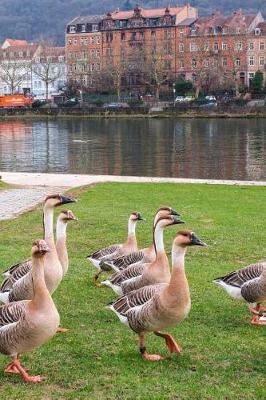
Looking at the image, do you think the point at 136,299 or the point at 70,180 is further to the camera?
the point at 70,180

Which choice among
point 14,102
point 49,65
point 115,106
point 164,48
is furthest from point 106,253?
point 49,65

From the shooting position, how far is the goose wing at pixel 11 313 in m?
6.11

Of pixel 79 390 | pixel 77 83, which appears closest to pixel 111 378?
pixel 79 390

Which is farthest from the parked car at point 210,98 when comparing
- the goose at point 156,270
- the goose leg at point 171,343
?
the goose leg at point 171,343

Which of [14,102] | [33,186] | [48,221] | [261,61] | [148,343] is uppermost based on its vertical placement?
[261,61]

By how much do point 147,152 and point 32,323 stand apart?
Answer: 1595 inches

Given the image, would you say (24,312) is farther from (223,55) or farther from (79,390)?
(223,55)

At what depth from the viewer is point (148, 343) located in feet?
23.5

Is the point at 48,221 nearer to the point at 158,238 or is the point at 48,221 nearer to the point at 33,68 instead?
the point at 158,238

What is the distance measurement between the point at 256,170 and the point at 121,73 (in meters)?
84.0

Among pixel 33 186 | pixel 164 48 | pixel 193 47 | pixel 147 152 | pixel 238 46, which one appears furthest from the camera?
pixel 164 48

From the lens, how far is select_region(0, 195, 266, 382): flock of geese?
5992 mm

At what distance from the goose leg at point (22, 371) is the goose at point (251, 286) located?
2.86m

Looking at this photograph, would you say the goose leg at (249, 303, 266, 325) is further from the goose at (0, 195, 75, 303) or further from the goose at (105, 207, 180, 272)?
the goose at (0, 195, 75, 303)
